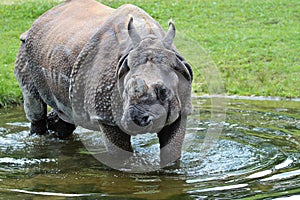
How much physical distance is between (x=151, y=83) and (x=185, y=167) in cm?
138

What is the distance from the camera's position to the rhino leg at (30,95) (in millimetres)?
8398

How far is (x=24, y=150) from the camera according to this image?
7809 millimetres

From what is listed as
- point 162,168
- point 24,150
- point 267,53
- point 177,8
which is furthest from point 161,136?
point 177,8

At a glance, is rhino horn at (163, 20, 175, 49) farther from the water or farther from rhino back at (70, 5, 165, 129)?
the water

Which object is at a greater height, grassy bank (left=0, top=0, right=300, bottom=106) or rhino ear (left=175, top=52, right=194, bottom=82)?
rhino ear (left=175, top=52, right=194, bottom=82)

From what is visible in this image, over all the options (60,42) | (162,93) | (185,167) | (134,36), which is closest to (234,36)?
(60,42)

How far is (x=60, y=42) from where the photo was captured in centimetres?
750

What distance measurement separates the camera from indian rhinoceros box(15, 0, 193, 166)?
559cm

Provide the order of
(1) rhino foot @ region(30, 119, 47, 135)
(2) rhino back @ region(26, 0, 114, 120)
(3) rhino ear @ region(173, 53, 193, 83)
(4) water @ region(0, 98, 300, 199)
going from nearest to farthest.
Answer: (4) water @ region(0, 98, 300, 199), (3) rhino ear @ region(173, 53, 193, 83), (2) rhino back @ region(26, 0, 114, 120), (1) rhino foot @ region(30, 119, 47, 135)

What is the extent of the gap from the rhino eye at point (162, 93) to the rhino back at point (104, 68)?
2.16 ft

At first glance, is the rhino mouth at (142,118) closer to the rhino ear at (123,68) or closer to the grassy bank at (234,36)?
the rhino ear at (123,68)

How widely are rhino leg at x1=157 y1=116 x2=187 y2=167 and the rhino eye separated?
739 millimetres

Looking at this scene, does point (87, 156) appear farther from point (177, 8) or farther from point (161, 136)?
point (177, 8)

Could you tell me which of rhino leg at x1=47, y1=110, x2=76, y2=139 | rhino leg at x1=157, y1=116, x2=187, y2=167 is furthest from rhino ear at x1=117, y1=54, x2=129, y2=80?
rhino leg at x1=47, y1=110, x2=76, y2=139
